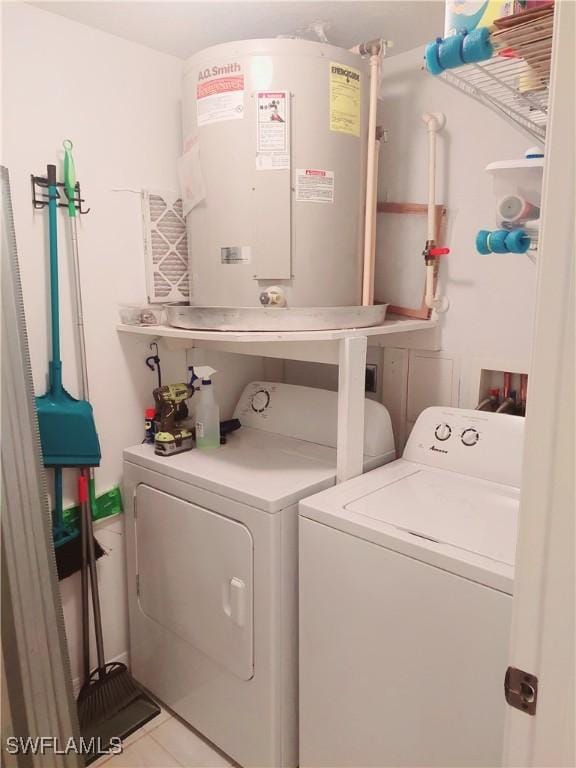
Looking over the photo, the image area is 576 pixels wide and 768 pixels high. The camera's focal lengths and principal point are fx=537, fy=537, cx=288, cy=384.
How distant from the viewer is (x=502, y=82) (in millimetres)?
1092

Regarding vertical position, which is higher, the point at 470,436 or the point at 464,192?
the point at 464,192

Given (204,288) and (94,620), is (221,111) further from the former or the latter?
(94,620)

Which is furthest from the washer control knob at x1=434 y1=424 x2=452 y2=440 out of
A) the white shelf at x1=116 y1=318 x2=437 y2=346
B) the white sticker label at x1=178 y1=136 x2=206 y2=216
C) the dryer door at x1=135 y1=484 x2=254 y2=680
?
the white sticker label at x1=178 y1=136 x2=206 y2=216

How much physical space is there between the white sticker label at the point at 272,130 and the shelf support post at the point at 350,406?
22.7 inches

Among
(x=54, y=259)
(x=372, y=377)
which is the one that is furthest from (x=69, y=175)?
(x=372, y=377)

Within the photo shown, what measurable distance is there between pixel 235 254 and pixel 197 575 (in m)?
1.04

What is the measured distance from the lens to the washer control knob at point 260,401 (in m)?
2.22

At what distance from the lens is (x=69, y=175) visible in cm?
175

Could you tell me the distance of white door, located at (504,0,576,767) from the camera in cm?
60

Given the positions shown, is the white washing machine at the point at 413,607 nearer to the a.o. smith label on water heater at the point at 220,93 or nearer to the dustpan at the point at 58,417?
the dustpan at the point at 58,417

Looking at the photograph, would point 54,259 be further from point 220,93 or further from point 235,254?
point 220,93

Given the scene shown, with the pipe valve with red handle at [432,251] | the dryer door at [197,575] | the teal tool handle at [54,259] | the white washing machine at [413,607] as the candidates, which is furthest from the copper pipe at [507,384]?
the teal tool handle at [54,259]

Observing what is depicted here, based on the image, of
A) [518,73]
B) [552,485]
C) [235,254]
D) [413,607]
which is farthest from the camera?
[235,254]

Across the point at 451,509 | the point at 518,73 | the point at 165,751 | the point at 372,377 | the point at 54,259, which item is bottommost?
the point at 165,751
